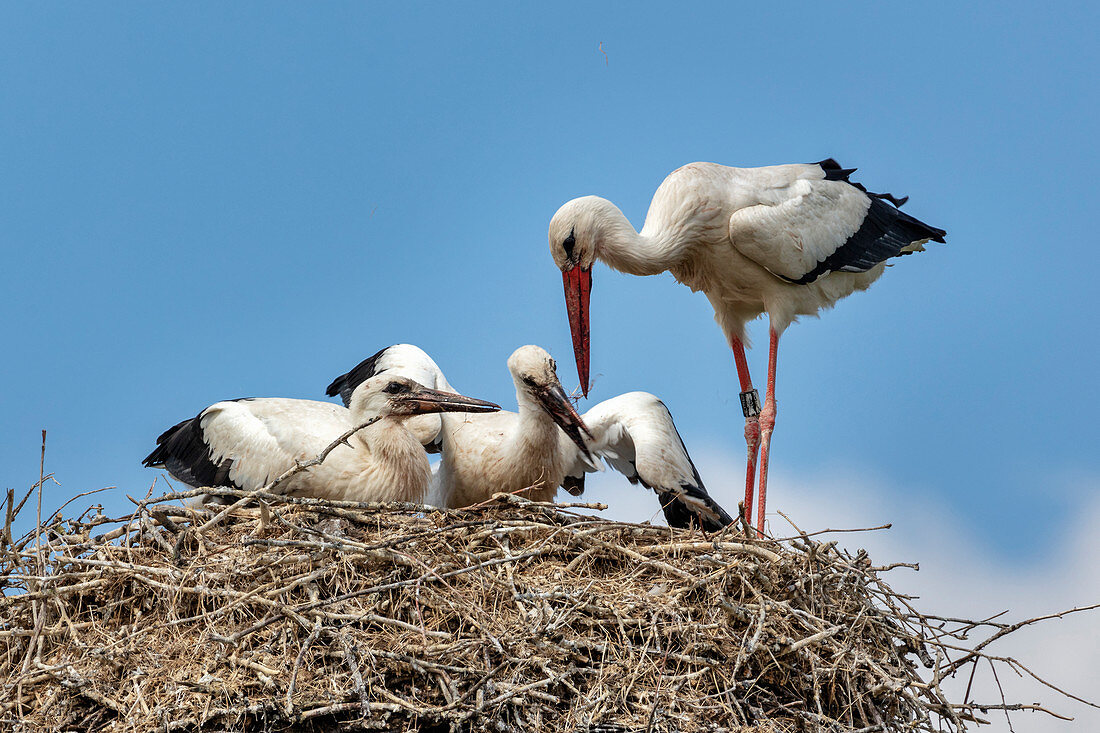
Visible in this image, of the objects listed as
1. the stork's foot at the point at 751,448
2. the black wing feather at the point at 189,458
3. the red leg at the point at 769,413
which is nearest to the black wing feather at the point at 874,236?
the red leg at the point at 769,413

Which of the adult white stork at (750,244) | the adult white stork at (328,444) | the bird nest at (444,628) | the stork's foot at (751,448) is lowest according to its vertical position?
the bird nest at (444,628)

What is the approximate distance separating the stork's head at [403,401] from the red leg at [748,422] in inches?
70.5

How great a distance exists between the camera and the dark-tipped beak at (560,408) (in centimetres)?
473

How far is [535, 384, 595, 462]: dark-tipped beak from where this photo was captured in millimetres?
4734

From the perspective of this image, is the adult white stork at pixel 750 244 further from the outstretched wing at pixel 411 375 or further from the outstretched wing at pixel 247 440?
the outstretched wing at pixel 247 440

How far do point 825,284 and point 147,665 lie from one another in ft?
12.7

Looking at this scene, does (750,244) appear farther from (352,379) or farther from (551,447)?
(352,379)

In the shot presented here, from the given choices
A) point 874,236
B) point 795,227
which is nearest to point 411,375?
point 795,227

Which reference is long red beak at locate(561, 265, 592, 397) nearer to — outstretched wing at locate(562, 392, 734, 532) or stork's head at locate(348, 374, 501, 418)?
outstretched wing at locate(562, 392, 734, 532)

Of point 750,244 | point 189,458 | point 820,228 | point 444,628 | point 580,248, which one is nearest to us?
point 444,628

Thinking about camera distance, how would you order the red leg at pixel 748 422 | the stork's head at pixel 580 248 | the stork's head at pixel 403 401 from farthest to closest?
the red leg at pixel 748 422 < the stork's head at pixel 580 248 < the stork's head at pixel 403 401

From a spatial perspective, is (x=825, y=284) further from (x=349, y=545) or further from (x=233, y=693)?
(x=233, y=693)

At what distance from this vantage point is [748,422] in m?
6.08

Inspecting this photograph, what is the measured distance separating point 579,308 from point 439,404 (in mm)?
1070
